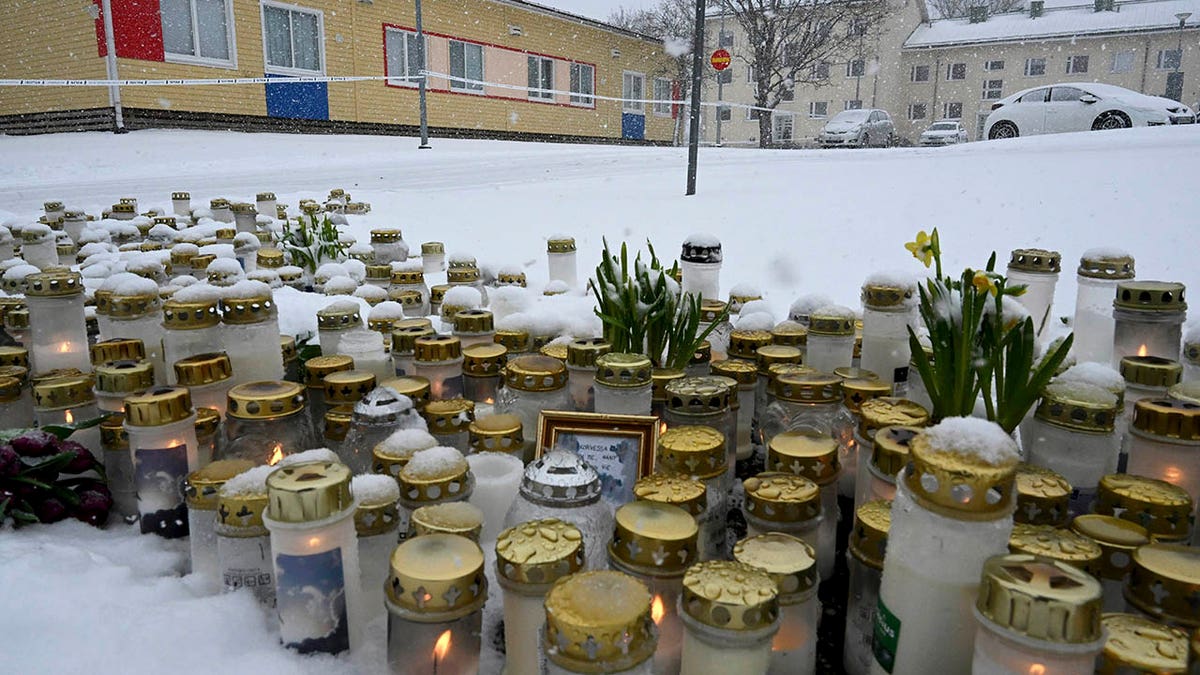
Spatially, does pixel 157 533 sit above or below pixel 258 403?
below

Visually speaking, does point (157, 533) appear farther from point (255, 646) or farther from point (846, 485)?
point (846, 485)

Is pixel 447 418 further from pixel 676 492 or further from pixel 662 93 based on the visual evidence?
pixel 662 93

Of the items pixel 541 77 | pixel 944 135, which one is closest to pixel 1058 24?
pixel 944 135

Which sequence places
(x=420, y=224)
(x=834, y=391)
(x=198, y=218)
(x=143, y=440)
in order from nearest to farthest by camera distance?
(x=143, y=440) < (x=834, y=391) < (x=198, y=218) < (x=420, y=224)

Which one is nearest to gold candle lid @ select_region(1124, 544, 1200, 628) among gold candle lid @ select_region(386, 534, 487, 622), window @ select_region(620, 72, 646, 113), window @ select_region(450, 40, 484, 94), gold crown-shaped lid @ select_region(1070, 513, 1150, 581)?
gold crown-shaped lid @ select_region(1070, 513, 1150, 581)

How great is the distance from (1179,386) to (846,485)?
2.13ft

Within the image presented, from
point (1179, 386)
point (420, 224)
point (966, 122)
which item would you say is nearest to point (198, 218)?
Answer: point (420, 224)

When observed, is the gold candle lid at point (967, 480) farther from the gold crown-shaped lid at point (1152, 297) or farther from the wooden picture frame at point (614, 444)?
the gold crown-shaped lid at point (1152, 297)

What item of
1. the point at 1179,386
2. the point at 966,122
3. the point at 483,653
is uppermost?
the point at 966,122

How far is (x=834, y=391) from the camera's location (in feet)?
5.22

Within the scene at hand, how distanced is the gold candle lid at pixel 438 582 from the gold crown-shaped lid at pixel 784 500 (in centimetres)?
42

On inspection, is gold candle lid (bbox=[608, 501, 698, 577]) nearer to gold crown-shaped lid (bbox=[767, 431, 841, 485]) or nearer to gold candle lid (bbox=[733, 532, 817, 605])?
gold candle lid (bbox=[733, 532, 817, 605])

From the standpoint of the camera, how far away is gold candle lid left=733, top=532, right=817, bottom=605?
1.00 m

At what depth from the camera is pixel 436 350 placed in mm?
1801
